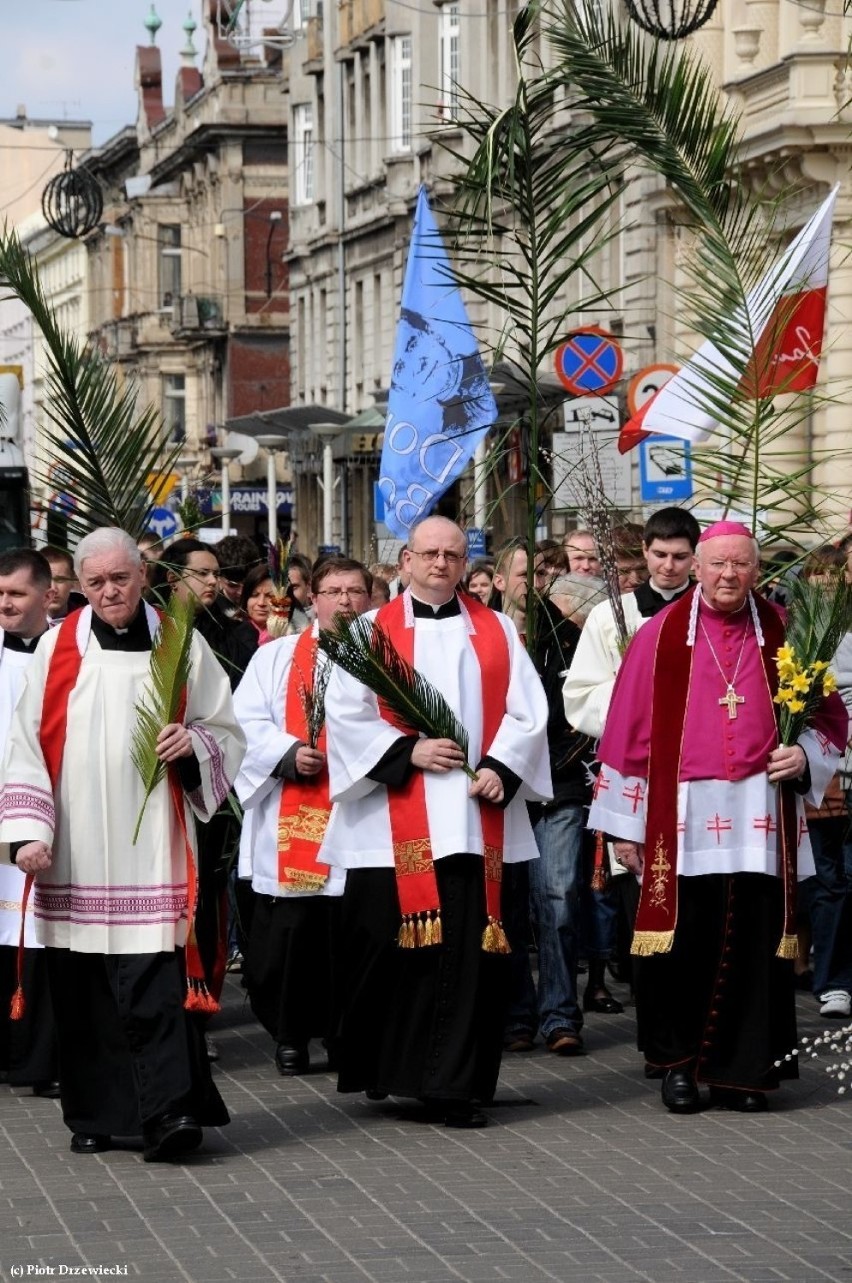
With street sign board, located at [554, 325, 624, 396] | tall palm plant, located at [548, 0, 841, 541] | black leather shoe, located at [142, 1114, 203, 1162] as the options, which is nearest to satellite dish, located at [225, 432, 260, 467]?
street sign board, located at [554, 325, 624, 396]

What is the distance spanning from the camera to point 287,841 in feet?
36.1

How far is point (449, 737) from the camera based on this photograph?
31.1ft

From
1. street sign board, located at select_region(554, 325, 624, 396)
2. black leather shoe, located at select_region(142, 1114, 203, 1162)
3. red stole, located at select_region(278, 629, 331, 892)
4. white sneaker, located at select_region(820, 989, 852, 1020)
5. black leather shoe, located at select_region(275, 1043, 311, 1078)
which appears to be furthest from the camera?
street sign board, located at select_region(554, 325, 624, 396)

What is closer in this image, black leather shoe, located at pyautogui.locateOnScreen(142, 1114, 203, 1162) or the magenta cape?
black leather shoe, located at pyautogui.locateOnScreen(142, 1114, 203, 1162)

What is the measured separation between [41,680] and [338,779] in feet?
4.00

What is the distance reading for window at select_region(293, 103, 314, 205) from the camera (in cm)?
6122

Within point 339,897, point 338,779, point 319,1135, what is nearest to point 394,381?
point 339,897

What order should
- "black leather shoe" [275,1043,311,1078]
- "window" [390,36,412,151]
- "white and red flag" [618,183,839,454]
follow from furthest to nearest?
"window" [390,36,412,151]
"white and red flag" [618,183,839,454]
"black leather shoe" [275,1043,311,1078]

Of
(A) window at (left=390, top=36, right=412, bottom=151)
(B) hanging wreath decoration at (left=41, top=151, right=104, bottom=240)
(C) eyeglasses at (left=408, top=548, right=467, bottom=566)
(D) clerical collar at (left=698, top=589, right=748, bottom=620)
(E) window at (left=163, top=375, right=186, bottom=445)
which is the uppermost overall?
(A) window at (left=390, top=36, right=412, bottom=151)

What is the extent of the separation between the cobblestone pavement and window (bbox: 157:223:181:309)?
74.0m

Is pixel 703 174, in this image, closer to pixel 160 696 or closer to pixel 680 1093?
pixel 160 696

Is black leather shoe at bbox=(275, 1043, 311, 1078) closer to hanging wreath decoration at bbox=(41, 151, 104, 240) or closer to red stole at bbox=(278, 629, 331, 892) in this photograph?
red stole at bbox=(278, 629, 331, 892)

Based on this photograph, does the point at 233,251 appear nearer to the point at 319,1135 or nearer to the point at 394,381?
the point at 394,381

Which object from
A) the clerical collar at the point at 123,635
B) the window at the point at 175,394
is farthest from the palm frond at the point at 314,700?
the window at the point at 175,394
